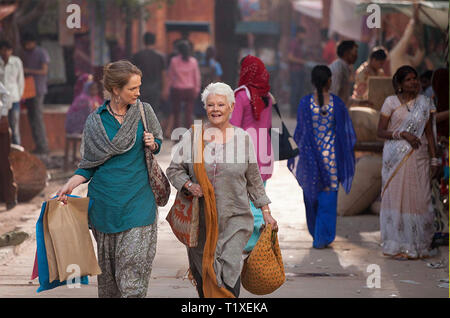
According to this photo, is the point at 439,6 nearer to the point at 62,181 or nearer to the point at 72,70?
the point at 62,181

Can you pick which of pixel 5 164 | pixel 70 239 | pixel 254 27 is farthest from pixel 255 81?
pixel 254 27

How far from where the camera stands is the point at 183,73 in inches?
710

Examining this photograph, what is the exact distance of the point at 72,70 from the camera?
813 inches

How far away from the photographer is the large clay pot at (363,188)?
10453mm

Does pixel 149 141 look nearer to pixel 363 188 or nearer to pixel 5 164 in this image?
pixel 363 188

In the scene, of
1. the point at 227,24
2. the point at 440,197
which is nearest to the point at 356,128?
the point at 440,197

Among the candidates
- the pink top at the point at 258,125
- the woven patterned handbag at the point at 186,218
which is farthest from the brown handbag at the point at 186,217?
the pink top at the point at 258,125

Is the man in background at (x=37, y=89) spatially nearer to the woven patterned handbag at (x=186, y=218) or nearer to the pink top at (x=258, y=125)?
the pink top at (x=258, y=125)

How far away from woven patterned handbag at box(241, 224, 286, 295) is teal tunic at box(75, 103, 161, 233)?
69 centimetres

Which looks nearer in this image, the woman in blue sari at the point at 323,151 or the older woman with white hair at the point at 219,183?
the older woman with white hair at the point at 219,183

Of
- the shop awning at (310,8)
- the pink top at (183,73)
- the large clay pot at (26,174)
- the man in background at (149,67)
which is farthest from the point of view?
the shop awning at (310,8)

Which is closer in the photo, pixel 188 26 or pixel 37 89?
pixel 37 89

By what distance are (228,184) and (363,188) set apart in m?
5.27
